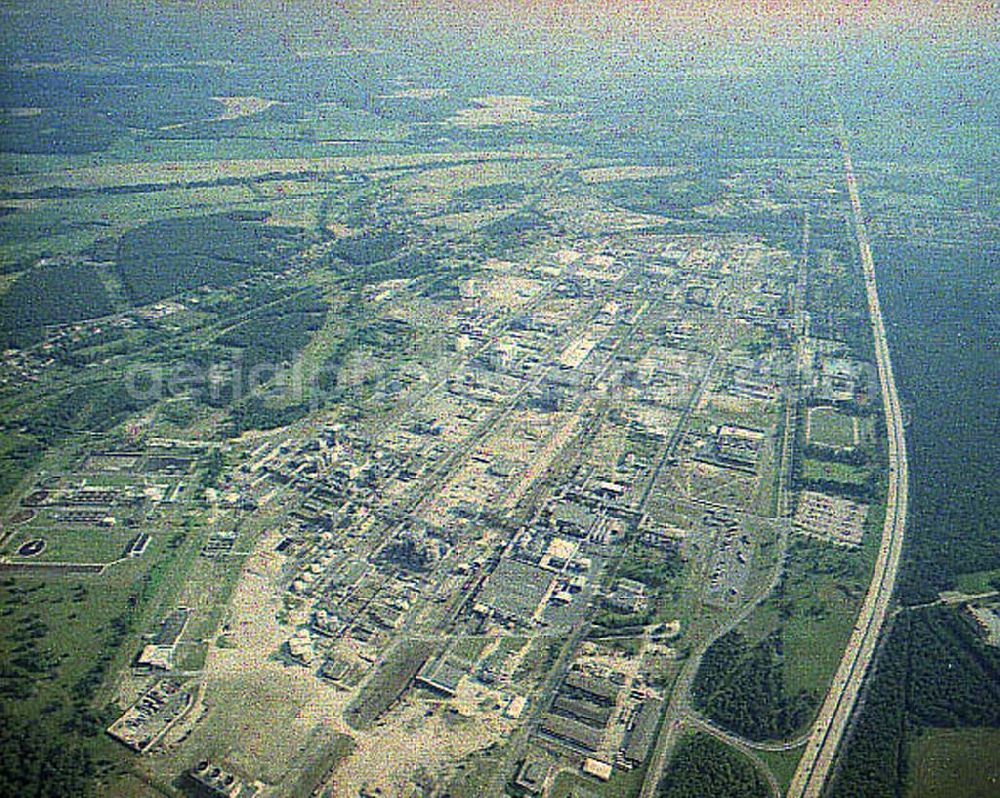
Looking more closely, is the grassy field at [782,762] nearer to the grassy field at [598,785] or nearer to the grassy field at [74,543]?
the grassy field at [598,785]

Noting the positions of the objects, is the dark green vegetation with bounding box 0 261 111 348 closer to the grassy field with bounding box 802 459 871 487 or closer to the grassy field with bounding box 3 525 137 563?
the grassy field with bounding box 3 525 137 563

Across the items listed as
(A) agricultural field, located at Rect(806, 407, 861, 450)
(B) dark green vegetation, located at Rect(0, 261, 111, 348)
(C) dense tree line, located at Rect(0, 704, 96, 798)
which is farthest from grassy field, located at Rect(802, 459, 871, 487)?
(B) dark green vegetation, located at Rect(0, 261, 111, 348)

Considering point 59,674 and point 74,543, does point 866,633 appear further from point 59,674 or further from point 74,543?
point 74,543

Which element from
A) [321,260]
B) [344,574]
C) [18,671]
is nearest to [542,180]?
[321,260]

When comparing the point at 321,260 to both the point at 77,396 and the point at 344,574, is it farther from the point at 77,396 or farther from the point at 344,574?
the point at 344,574

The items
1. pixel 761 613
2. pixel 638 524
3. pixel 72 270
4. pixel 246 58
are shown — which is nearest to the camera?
pixel 761 613

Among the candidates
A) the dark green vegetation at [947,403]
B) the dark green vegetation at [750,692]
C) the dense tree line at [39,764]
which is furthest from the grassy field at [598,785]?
the dark green vegetation at [947,403]

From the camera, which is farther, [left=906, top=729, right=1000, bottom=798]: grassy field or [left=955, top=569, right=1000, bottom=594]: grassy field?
[left=955, top=569, right=1000, bottom=594]: grassy field

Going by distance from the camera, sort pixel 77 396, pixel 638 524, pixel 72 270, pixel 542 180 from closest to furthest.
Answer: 1. pixel 638 524
2. pixel 77 396
3. pixel 72 270
4. pixel 542 180
